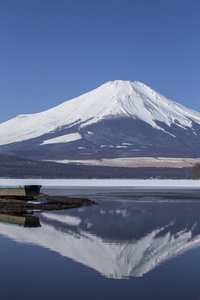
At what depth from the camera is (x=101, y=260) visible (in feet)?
53.3

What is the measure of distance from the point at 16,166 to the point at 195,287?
450ft

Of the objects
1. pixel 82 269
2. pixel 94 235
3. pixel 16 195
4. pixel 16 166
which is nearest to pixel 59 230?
pixel 94 235

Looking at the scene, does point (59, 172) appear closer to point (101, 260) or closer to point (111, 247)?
point (111, 247)

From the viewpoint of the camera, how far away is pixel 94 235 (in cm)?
2156

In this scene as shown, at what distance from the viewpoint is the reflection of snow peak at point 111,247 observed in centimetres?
1548

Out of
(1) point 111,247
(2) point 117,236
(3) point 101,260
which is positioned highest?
(2) point 117,236

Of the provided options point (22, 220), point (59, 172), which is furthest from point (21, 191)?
point (59, 172)

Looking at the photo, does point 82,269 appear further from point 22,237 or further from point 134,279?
point 22,237

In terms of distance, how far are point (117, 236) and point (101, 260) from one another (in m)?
5.16

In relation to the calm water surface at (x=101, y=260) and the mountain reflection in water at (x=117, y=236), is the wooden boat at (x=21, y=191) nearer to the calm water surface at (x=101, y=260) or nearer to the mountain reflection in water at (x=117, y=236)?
the mountain reflection in water at (x=117, y=236)

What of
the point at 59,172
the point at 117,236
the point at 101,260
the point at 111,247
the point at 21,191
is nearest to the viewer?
the point at 101,260

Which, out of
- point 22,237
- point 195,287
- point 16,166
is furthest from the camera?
point 16,166

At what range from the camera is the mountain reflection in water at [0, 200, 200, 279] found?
637 inches

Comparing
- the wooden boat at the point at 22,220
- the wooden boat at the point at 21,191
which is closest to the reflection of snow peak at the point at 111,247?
the wooden boat at the point at 22,220
